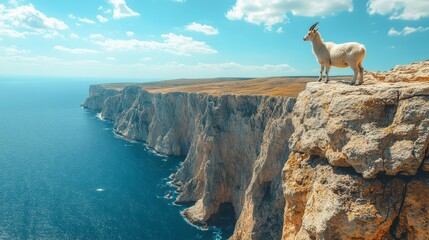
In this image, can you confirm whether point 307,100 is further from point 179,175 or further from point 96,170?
point 96,170

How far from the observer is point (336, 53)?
22.2 metres

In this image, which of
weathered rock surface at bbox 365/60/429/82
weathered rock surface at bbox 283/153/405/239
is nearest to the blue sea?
weathered rock surface at bbox 365/60/429/82

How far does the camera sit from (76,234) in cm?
7494

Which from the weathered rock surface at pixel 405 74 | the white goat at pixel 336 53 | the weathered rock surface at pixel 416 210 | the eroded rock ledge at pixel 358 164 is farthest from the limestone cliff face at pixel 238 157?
the weathered rock surface at pixel 416 210

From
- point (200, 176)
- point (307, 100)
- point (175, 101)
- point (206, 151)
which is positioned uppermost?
point (307, 100)

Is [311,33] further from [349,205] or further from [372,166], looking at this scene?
[349,205]

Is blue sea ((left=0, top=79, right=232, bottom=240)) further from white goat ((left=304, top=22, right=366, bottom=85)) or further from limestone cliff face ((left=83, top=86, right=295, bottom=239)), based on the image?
white goat ((left=304, top=22, right=366, bottom=85))

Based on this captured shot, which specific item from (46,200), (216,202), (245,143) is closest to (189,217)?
(216,202)

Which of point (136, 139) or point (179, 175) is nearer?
point (179, 175)

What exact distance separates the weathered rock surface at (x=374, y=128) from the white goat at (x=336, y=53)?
3965 millimetres

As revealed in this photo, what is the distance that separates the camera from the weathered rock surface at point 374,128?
13.7 meters

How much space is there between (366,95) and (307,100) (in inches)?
178

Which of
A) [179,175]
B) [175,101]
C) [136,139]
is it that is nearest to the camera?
[179,175]

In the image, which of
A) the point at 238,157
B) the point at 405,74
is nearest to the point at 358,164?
the point at 405,74
